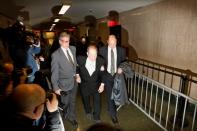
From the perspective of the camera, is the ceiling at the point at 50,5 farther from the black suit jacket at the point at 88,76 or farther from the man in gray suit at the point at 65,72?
the black suit jacket at the point at 88,76

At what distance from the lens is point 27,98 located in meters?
1.49

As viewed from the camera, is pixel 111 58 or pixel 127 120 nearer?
pixel 111 58

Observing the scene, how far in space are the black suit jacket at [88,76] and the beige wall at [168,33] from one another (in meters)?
2.58

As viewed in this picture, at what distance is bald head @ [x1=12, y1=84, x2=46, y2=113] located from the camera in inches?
57.0

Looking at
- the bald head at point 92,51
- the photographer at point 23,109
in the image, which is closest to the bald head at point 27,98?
the photographer at point 23,109

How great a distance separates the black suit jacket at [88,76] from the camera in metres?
3.67

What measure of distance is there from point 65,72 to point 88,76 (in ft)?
1.59

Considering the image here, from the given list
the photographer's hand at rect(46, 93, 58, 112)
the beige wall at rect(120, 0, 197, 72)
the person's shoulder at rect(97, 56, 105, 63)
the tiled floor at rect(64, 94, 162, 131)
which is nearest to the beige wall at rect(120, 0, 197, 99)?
the beige wall at rect(120, 0, 197, 72)

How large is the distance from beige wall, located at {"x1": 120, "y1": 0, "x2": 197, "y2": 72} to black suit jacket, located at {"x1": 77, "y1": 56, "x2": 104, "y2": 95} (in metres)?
2.58

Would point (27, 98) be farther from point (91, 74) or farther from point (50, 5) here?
point (50, 5)

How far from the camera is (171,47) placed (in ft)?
18.2

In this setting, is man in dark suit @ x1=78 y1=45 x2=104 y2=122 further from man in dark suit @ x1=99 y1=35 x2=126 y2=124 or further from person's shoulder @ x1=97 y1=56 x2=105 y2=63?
man in dark suit @ x1=99 y1=35 x2=126 y2=124

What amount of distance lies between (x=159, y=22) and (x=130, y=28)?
238 centimetres

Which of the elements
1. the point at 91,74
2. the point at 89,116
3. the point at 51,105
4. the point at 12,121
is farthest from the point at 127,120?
the point at 12,121
